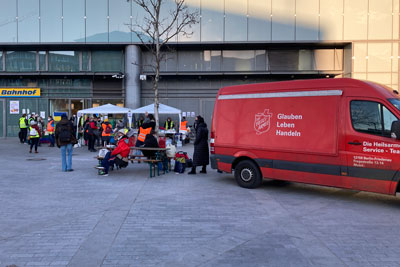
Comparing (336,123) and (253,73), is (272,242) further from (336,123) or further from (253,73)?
(253,73)

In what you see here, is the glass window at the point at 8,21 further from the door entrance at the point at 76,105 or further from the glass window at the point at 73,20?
the door entrance at the point at 76,105

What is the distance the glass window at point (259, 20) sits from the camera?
78.4ft

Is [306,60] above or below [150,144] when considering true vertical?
above

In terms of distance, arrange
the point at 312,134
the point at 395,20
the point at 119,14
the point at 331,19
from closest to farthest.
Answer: the point at 312,134
the point at 395,20
the point at 331,19
the point at 119,14

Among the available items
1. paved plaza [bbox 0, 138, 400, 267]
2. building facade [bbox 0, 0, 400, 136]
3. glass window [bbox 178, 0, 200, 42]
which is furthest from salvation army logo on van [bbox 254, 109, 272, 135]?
glass window [bbox 178, 0, 200, 42]

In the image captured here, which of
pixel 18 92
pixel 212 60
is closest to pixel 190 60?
pixel 212 60

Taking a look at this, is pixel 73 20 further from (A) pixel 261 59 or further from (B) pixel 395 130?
(B) pixel 395 130

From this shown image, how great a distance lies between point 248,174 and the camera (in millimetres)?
8844

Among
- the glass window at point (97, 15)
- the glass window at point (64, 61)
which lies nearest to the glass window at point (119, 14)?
the glass window at point (97, 15)

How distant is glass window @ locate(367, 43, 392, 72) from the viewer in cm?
2369

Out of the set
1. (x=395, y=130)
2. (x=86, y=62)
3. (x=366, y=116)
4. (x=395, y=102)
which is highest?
(x=86, y=62)

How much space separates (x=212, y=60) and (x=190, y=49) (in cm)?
184

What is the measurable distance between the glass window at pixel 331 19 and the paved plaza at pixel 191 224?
58.1ft

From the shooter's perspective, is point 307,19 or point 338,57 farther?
point 338,57
